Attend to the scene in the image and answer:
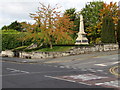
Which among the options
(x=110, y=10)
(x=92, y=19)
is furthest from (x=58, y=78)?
(x=92, y=19)

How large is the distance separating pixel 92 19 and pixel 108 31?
1604 cm

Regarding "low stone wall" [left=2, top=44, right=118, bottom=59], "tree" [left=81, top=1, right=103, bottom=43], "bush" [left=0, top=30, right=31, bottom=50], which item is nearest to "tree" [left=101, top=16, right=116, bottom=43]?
"low stone wall" [left=2, top=44, right=118, bottom=59]

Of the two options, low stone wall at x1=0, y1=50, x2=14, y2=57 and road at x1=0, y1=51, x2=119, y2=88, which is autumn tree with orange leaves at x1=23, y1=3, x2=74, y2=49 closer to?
low stone wall at x1=0, y1=50, x2=14, y2=57

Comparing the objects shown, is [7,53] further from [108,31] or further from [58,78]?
[58,78]

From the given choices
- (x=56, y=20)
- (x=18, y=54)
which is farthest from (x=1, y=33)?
(x=56, y=20)

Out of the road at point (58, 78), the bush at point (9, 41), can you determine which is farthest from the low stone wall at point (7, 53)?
the road at point (58, 78)

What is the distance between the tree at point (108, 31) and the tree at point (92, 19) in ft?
37.5

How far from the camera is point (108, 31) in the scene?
136 ft

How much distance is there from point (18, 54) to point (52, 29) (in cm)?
761

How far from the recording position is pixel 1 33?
161 feet

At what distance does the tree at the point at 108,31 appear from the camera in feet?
135

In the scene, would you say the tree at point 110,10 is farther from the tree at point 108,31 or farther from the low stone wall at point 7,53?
the low stone wall at point 7,53

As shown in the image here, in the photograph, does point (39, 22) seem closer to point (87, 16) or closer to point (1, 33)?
point (1, 33)

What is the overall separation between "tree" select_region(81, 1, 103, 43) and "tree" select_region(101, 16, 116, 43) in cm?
1144
